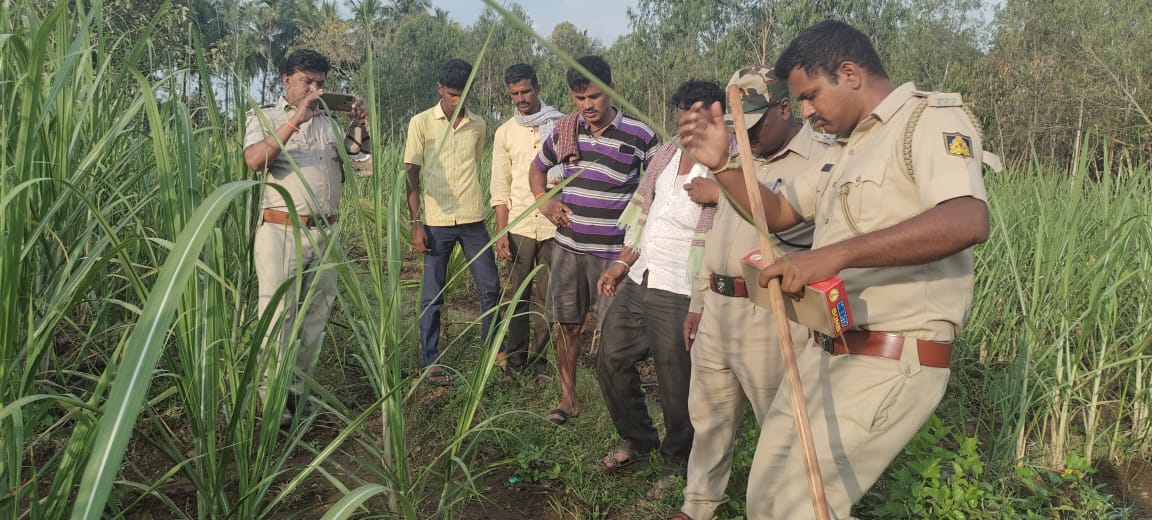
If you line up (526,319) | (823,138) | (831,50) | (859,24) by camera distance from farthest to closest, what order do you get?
(859,24) → (526,319) → (823,138) → (831,50)

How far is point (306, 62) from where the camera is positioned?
141 inches

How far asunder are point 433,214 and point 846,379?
10.4 ft

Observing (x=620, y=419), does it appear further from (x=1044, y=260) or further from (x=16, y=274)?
(x=16, y=274)

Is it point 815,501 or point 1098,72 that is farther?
point 1098,72

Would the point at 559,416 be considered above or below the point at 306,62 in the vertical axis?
below

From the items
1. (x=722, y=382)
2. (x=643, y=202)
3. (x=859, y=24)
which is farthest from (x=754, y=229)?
(x=859, y=24)

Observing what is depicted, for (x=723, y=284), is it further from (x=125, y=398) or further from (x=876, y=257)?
(x=125, y=398)

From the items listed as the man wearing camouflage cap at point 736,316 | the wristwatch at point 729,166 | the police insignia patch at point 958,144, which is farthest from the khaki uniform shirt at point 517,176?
the police insignia patch at point 958,144

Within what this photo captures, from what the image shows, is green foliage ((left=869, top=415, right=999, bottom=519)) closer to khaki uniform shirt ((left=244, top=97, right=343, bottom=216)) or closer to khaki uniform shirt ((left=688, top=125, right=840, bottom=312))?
khaki uniform shirt ((left=688, top=125, right=840, bottom=312))

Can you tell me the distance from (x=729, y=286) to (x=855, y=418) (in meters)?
0.86

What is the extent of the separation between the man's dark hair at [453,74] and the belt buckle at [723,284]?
96.4 inches

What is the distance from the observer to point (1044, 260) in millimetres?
3287

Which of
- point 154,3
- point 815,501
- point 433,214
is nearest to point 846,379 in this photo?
point 815,501

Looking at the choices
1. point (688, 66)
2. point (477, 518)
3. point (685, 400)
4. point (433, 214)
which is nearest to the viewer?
point (477, 518)
